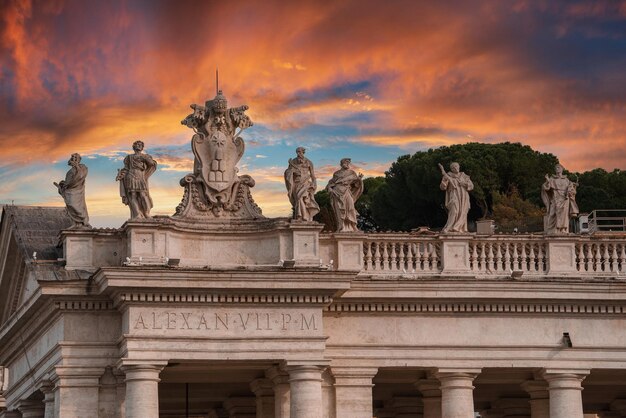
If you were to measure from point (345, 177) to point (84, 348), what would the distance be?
821cm

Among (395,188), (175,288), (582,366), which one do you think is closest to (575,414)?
(582,366)

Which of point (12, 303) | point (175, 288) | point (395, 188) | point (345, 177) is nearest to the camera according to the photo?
point (175, 288)

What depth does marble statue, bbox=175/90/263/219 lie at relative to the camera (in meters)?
44.9

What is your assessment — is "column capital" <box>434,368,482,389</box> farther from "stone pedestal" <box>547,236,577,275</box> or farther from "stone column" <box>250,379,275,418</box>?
"stone column" <box>250,379,275,418</box>

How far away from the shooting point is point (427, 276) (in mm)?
45719

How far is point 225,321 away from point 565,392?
9644 mm

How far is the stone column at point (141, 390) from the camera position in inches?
1665

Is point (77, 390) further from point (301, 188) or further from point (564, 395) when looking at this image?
point (564, 395)

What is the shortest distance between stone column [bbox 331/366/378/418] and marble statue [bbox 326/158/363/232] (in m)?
3.77

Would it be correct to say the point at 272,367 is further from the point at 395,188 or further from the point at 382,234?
the point at 395,188

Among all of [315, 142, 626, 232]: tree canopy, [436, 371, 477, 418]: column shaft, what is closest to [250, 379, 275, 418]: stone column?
[436, 371, 477, 418]: column shaft

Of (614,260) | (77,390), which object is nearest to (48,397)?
(77,390)

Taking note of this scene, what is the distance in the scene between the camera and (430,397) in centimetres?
4812

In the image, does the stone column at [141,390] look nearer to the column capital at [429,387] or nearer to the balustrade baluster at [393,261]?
the balustrade baluster at [393,261]
